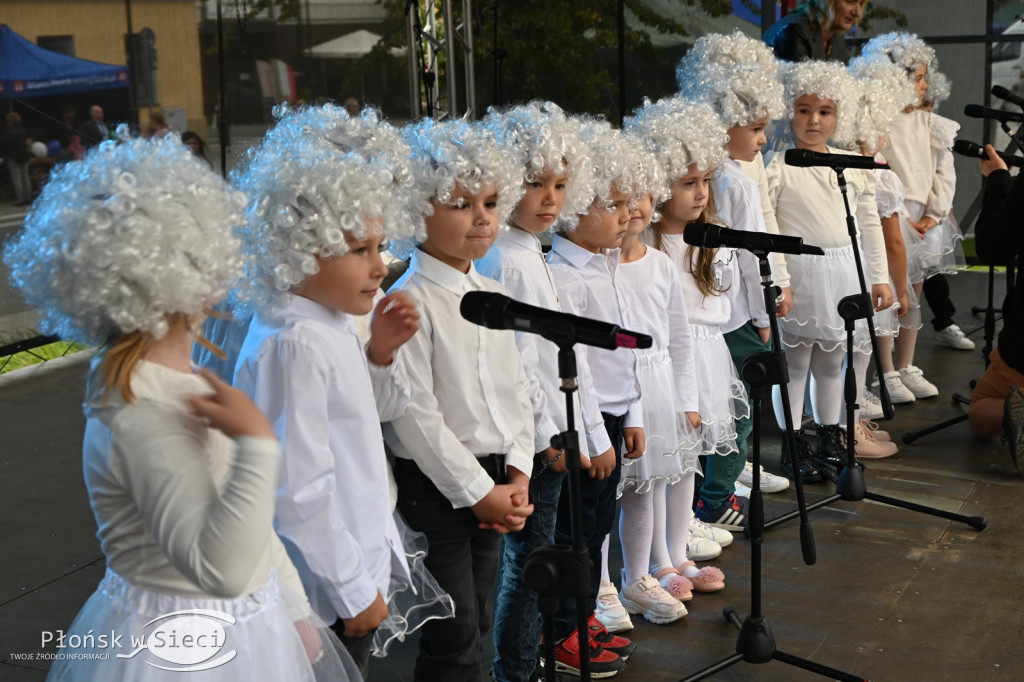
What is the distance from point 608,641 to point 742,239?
1.21 m

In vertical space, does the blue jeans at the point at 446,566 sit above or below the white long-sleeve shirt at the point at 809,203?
below

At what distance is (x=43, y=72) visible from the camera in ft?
20.1

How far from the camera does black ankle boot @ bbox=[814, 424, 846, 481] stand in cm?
452

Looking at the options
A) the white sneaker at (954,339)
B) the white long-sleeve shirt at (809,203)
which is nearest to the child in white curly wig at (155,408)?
the white long-sleeve shirt at (809,203)

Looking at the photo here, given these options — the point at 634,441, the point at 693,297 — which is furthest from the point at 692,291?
the point at 634,441

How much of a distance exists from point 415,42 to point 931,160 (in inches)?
113

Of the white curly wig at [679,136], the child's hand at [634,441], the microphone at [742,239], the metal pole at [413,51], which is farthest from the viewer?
the metal pole at [413,51]

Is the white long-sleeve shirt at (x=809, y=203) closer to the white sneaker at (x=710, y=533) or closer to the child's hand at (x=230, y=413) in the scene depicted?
the white sneaker at (x=710, y=533)

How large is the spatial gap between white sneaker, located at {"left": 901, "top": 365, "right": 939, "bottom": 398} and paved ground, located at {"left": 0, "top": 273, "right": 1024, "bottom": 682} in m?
0.54

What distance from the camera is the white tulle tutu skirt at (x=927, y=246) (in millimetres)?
5570

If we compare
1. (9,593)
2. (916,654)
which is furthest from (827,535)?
(9,593)

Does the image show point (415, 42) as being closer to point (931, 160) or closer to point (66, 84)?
point (66, 84)

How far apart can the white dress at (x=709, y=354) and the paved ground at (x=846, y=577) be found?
0.50 meters

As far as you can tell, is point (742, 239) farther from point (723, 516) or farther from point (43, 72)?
point (43, 72)
